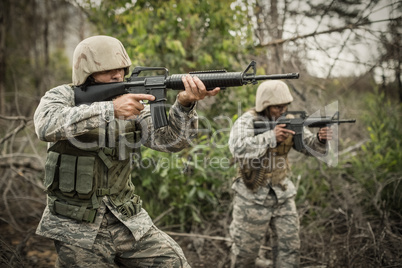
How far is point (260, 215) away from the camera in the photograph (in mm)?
3416

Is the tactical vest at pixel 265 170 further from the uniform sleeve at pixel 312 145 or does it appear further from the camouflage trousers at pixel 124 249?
the camouflage trousers at pixel 124 249

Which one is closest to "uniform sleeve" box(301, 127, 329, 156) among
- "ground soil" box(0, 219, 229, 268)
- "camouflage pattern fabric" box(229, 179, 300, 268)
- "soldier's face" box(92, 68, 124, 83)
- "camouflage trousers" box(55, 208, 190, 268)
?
"camouflage pattern fabric" box(229, 179, 300, 268)

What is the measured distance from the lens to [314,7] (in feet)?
15.1

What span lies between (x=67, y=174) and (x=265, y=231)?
6.92 feet

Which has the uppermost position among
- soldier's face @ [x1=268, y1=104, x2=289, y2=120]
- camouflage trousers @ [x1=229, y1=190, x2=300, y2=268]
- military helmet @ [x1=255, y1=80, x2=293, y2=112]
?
military helmet @ [x1=255, y1=80, x2=293, y2=112]

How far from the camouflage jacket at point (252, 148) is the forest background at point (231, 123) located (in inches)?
36.8

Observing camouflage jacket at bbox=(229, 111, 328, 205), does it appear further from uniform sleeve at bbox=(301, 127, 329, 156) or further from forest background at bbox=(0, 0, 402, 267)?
forest background at bbox=(0, 0, 402, 267)

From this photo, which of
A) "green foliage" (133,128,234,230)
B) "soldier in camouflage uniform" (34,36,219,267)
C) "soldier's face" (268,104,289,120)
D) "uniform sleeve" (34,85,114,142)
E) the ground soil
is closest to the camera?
"uniform sleeve" (34,85,114,142)

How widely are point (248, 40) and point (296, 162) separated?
2087mm

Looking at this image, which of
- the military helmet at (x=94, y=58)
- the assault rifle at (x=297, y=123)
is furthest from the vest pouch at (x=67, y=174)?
the assault rifle at (x=297, y=123)

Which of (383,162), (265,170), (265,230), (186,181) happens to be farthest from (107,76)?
(383,162)

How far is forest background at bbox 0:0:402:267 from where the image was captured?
165 inches

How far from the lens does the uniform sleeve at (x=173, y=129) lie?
2336mm

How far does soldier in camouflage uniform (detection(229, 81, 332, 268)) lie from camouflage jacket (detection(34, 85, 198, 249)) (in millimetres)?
1154
